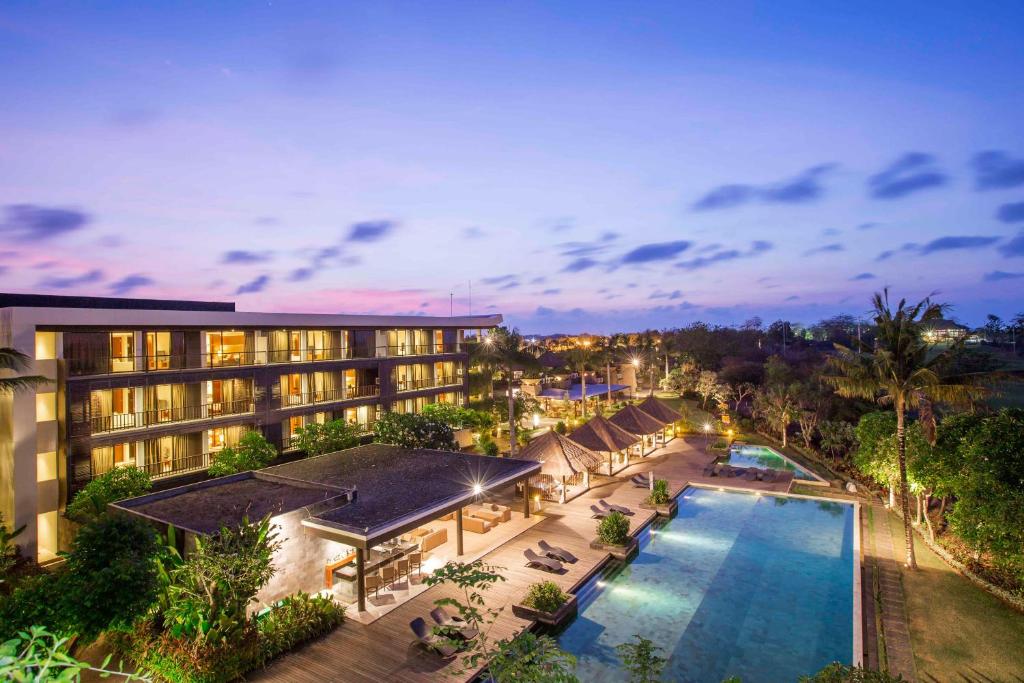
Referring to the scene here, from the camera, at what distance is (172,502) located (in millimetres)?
17688

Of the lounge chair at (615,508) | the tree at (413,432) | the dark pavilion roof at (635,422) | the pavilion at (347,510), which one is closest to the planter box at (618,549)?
the lounge chair at (615,508)

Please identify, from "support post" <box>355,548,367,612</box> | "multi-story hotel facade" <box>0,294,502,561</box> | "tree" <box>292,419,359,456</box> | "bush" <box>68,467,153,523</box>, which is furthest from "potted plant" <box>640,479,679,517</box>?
"bush" <box>68,467,153,523</box>

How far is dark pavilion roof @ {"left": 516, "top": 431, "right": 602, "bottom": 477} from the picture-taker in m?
24.1

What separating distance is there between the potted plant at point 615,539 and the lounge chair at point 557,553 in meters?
1.46

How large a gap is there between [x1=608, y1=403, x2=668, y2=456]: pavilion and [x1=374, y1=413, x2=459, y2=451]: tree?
10.4 meters

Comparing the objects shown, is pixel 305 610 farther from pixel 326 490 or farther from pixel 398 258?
pixel 398 258

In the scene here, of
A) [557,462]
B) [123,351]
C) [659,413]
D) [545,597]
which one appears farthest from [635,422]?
[123,351]

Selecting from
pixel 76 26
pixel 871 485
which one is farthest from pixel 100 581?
pixel 871 485

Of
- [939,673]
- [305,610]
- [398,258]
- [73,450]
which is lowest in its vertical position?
[939,673]

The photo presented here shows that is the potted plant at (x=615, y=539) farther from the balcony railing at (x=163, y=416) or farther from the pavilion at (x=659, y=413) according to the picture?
the balcony railing at (x=163, y=416)

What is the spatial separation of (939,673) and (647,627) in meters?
6.51

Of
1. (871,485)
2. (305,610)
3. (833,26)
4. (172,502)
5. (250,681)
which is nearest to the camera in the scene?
(250,681)

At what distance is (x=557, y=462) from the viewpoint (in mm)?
24281

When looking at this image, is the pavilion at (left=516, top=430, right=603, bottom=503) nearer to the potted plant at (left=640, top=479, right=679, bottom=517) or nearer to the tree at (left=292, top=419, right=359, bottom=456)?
the potted plant at (left=640, top=479, right=679, bottom=517)
